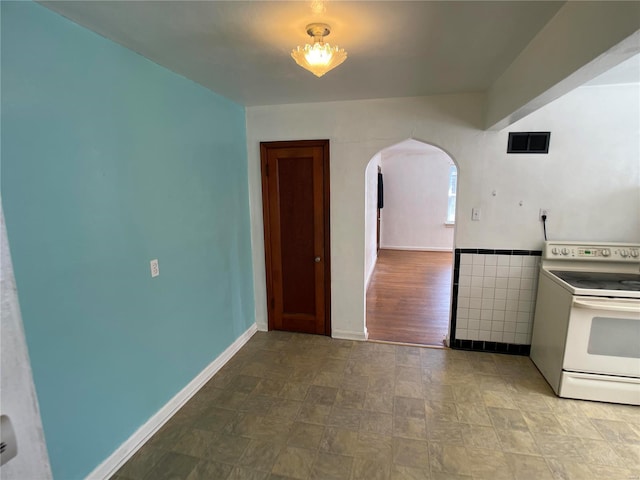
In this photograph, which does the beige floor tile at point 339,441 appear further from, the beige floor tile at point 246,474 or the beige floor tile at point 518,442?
the beige floor tile at point 518,442

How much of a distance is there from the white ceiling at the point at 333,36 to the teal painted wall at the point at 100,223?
0.77 ft

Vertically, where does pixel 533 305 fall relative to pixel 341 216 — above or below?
below

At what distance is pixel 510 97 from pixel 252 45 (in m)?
1.77

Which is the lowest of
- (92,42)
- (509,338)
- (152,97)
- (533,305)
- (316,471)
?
(316,471)

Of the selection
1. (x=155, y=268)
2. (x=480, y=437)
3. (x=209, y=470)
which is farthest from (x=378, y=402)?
(x=155, y=268)

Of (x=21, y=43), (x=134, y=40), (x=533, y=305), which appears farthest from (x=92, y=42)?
(x=533, y=305)

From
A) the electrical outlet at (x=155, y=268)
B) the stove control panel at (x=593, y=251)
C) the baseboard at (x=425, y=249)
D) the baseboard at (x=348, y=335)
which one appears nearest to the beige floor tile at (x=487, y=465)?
the baseboard at (x=348, y=335)

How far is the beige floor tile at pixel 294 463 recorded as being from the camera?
5.84 ft

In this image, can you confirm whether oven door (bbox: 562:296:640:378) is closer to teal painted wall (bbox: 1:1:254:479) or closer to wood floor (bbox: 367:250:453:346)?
wood floor (bbox: 367:250:453:346)

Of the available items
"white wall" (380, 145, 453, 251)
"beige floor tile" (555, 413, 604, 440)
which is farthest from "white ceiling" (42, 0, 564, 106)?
"white wall" (380, 145, 453, 251)

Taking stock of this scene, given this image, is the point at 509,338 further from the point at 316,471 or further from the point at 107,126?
the point at 107,126

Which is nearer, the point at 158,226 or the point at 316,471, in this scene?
the point at 316,471

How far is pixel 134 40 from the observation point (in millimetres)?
1760

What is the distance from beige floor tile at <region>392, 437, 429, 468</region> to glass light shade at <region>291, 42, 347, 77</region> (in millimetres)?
2236
